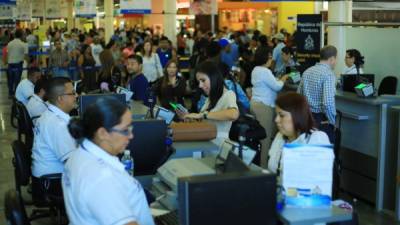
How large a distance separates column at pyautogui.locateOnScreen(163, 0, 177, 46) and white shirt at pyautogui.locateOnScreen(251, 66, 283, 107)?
1009cm

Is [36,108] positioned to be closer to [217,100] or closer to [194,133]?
[217,100]

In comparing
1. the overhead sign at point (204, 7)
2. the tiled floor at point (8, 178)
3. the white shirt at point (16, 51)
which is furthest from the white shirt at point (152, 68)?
the white shirt at point (16, 51)

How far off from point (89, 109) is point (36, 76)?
20.0 ft

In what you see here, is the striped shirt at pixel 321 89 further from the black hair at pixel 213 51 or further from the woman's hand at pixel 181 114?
the black hair at pixel 213 51

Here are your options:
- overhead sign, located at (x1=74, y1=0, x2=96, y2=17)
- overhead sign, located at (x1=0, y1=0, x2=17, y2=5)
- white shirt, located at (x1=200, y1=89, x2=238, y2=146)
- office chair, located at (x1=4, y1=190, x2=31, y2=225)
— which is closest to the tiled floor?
white shirt, located at (x1=200, y1=89, x2=238, y2=146)

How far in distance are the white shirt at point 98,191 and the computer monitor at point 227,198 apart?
9.8 inches

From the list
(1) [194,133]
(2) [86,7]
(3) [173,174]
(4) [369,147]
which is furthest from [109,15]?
(3) [173,174]

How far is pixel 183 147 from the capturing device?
11.8 feet

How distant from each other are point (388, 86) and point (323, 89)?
3.04 metres

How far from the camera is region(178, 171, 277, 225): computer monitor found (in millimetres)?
2221

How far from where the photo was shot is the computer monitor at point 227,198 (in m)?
2.22

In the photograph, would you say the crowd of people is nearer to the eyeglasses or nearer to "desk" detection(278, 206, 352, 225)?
the eyeglasses

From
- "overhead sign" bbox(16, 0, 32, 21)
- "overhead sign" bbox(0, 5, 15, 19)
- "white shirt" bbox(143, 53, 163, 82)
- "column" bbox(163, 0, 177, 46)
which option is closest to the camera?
"white shirt" bbox(143, 53, 163, 82)

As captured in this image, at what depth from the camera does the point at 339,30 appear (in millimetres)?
9477
